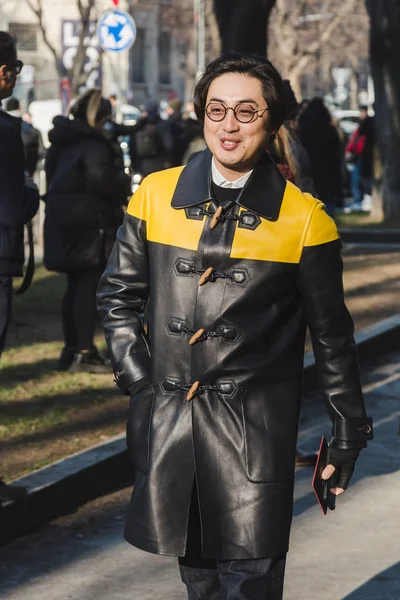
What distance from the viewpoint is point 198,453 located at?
3.54 m

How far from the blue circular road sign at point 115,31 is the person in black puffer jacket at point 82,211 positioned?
10824 mm

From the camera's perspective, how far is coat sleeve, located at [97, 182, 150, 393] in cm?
365

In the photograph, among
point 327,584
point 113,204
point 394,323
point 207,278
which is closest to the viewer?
point 207,278

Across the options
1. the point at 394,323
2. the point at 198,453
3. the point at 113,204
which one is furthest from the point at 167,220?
the point at 394,323

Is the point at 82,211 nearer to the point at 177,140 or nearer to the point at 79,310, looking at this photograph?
the point at 79,310

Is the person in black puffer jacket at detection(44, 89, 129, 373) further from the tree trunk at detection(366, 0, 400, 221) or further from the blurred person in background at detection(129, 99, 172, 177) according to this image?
the tree trunk at detection(366, 0, 400, 221)

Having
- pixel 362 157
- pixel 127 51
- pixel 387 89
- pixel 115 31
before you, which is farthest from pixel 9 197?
pixel 127 51

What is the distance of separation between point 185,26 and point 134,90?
5222 millimetres

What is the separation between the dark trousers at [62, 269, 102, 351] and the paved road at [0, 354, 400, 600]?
2676 mm

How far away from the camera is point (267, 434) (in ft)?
11.6

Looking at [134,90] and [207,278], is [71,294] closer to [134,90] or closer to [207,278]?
[207,278]

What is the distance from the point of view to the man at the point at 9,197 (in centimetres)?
571

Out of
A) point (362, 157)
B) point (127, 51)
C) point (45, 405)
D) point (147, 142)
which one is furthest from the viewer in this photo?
point (127, 51)

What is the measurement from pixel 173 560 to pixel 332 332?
7.29ft
